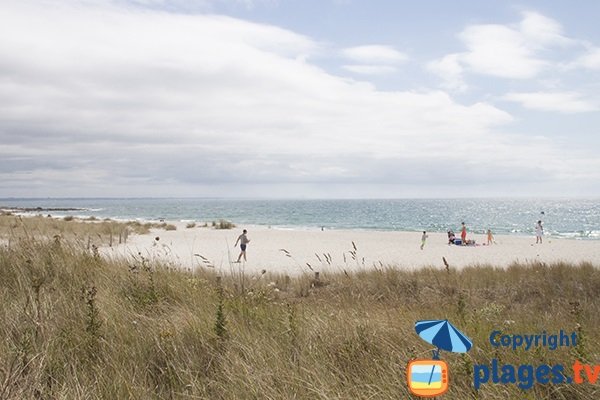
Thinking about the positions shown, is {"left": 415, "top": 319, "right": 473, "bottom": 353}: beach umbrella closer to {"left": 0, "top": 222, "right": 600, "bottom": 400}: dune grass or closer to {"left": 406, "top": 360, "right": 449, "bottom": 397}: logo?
{"left": 406, "top": 360, "right": 449, "bottom": 397}: logo

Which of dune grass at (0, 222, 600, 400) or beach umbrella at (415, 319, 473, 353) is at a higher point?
beach umbrella at (415, 319, 473, 353)

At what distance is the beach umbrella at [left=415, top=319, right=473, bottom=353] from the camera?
214cm

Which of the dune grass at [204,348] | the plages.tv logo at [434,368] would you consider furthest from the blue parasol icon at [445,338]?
the dune grass at [204,348]

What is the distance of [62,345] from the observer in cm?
392

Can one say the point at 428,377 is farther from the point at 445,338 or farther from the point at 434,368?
the point at 445,338

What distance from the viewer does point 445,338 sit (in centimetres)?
218

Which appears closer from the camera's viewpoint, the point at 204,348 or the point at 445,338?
the point at 445,338

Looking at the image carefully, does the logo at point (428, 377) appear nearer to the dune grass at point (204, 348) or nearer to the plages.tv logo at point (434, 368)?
the plages.tv logo at point (434, 368)

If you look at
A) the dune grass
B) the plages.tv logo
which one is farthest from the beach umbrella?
the dune grass

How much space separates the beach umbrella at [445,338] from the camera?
2.14 meters

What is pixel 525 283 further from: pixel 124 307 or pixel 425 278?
pixel 124 307

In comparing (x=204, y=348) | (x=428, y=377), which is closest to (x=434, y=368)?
(x=428, y=377)

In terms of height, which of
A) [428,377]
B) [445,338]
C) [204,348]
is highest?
[445,338]

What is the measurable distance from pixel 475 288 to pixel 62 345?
9.52m
